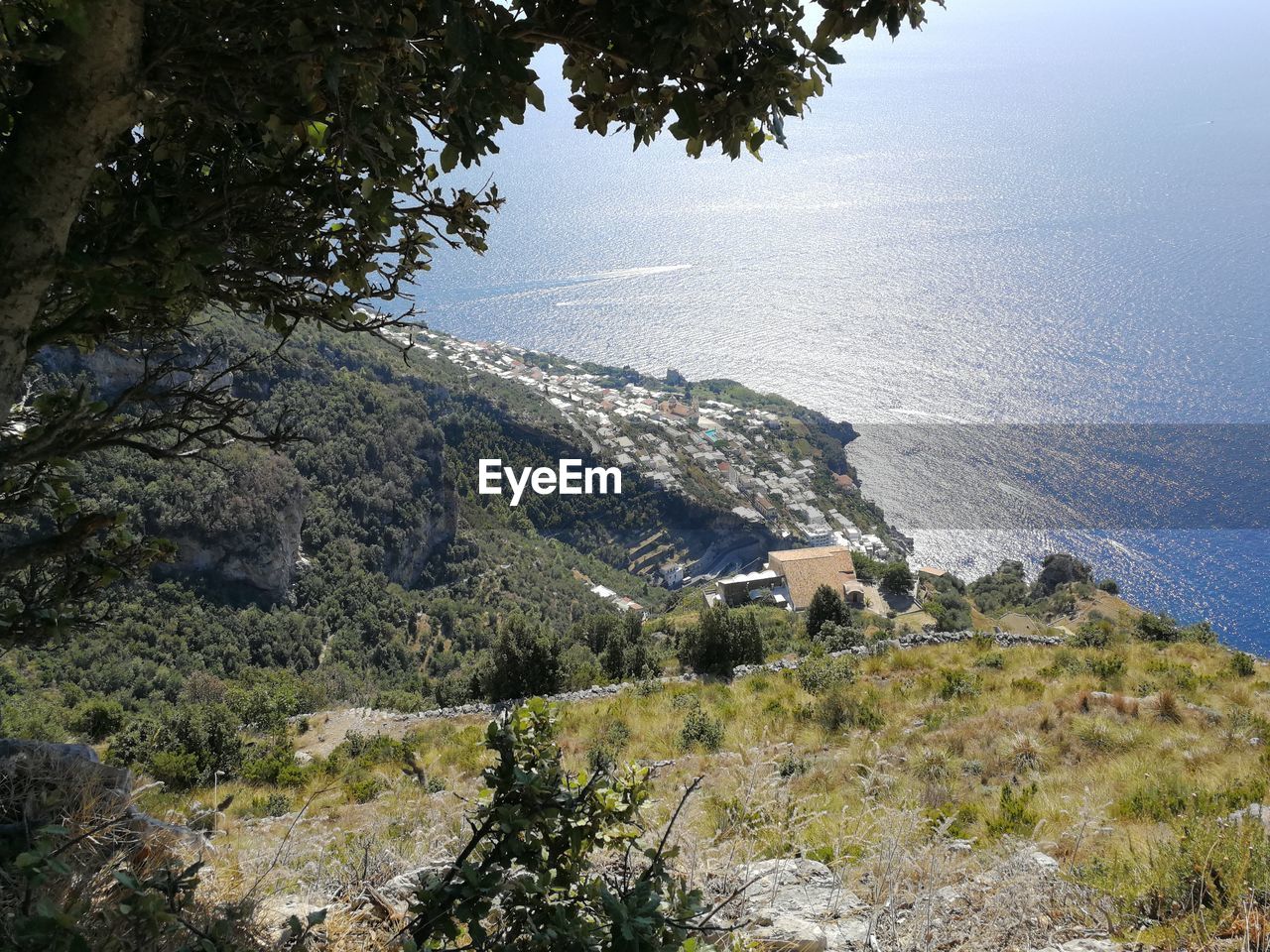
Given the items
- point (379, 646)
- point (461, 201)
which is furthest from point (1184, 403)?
point (461, 201)

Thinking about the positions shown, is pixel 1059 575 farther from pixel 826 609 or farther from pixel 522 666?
pixel 522 666

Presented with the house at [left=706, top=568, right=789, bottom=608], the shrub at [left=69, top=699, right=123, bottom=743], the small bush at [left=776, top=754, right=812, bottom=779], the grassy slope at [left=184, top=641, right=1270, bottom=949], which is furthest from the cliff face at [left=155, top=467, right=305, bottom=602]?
the small bush at [left=776, top=754, right=812, bottom=779]

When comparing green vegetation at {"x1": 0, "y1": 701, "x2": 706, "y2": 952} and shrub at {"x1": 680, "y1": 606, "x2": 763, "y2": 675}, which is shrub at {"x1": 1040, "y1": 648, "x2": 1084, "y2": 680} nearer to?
shrub at {"x1": 680, "y1": 606, "x2": 763, "y2": 675}

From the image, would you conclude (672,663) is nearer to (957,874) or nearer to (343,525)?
(957,874)

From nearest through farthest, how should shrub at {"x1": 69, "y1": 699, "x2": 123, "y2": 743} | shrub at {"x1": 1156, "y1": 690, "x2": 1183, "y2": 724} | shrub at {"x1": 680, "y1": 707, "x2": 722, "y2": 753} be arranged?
shrub at {"x1": 1156, "y1": 690, "x2": 1183, "y2": 724}, shrub at {"x1": 680, "y1": 707, "x2": 722, "y2": 753}, shrub at {"x1": 69, "y1": 699, "x2": 123, "y2": 743}

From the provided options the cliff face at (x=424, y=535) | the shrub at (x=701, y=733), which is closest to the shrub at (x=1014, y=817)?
the shrub at (x=701, y=733)
